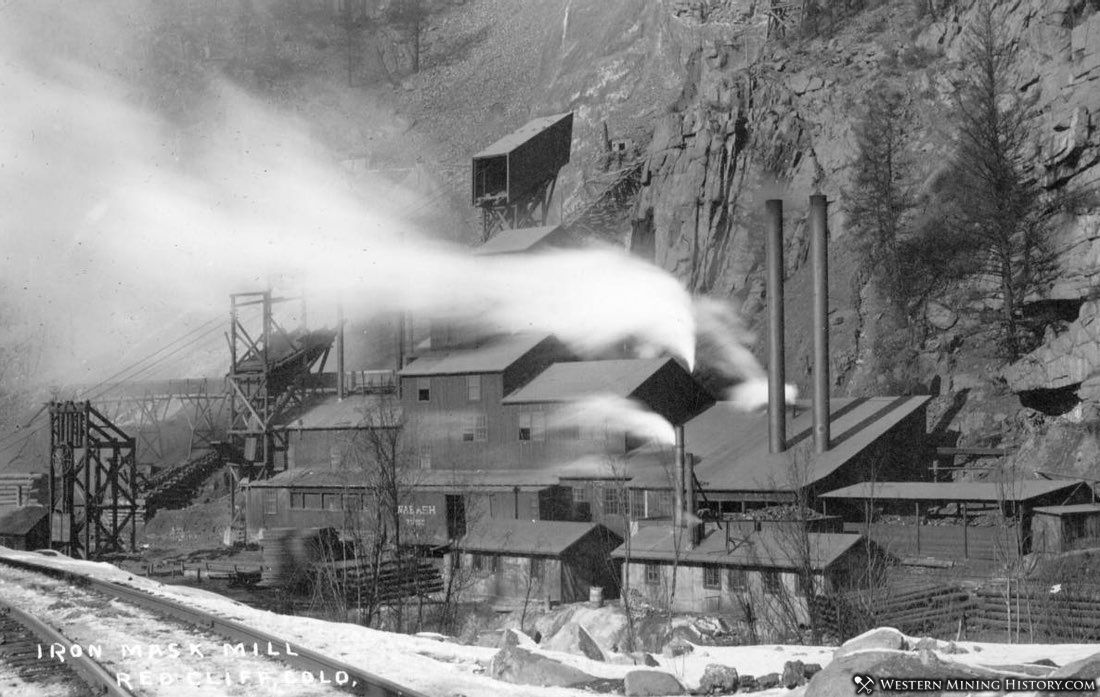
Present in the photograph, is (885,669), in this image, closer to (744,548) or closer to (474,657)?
(474,657)

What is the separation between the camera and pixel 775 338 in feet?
138

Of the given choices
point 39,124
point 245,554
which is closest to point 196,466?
point 245,554

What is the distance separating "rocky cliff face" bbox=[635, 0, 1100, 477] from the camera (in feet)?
139

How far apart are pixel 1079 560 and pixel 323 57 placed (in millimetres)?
126438

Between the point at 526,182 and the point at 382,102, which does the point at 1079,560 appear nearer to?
the point at 526,182

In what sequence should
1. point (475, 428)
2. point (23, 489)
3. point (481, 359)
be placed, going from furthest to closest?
1. point (23, 489)
2. point (481, 359)
3. point (475, 428)

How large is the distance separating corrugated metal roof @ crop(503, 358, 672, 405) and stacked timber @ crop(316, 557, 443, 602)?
967 cm

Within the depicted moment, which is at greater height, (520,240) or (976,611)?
(520,240)

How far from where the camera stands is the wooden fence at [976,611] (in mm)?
25781

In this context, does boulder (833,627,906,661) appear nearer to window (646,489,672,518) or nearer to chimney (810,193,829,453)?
chimney (810,193,829,453)

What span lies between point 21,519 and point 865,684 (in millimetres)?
44147

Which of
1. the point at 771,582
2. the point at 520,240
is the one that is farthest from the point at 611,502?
the point at 520,240

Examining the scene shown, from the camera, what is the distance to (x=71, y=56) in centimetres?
14962

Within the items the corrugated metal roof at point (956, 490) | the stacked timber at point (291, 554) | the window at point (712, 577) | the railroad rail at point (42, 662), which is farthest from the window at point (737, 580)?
the railroad rail at point (42, 662)
